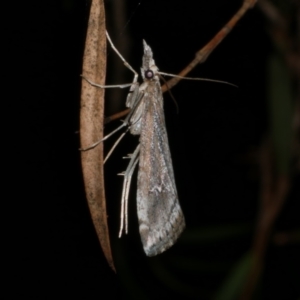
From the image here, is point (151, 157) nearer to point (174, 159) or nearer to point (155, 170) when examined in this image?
point (155, 170)

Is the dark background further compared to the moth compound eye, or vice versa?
the dark background

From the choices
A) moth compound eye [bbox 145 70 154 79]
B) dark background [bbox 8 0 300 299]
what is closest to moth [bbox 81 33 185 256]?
moth compound eye [bbox 145 70 154 79]

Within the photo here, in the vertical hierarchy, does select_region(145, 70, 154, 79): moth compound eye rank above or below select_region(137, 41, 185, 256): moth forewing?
above

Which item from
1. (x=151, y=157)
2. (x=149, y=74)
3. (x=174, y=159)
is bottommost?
(x=174, y=159)

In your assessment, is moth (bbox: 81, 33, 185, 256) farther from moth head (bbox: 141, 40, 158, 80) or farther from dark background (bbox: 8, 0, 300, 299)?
dark background (bbox: 8, 0, 300, 299)

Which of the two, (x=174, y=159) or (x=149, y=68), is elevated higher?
(x=149, y=68)

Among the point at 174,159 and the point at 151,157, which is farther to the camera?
the point at 174,159

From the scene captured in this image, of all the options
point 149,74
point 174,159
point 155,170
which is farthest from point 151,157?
point 174,159

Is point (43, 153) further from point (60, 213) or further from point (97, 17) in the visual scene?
point (97, 17)
